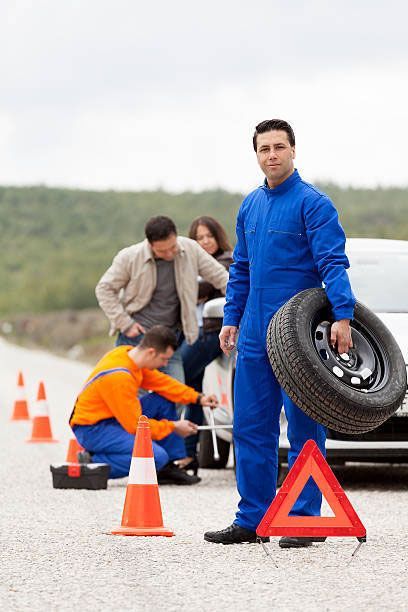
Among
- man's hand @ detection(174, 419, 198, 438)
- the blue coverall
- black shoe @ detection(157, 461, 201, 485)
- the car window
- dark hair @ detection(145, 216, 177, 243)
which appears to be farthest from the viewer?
dark hair @ detection(145, 216, 177, 243)

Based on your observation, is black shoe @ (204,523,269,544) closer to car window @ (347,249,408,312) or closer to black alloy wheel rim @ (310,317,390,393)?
black alloy wheel rim @ (310,317,390,393)

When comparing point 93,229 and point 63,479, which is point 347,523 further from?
point 93,229

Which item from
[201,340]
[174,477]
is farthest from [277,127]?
[201,340]

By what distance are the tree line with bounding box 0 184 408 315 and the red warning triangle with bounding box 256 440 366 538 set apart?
10403 cm

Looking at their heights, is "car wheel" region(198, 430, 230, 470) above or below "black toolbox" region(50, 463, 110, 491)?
below

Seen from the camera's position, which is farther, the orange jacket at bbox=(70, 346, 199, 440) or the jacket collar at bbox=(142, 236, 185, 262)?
the jacket collar at bbox=(142, 236, 185, 262)

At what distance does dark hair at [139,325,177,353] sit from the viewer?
34.9 ft

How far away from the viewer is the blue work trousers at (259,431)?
768cm

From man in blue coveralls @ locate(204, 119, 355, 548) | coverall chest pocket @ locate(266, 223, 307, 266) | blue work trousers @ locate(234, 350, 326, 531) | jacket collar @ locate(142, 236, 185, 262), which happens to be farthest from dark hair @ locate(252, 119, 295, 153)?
jacket collar @ locate(142, 236, 185, 262)

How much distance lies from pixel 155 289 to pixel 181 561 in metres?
4.74

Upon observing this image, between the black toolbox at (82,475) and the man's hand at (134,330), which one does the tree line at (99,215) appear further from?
the black toolbox at (82,475)

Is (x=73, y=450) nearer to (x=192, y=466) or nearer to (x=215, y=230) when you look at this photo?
(x=192, y=466)

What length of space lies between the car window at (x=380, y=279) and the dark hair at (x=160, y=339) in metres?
1.37

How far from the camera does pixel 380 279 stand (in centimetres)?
1100
